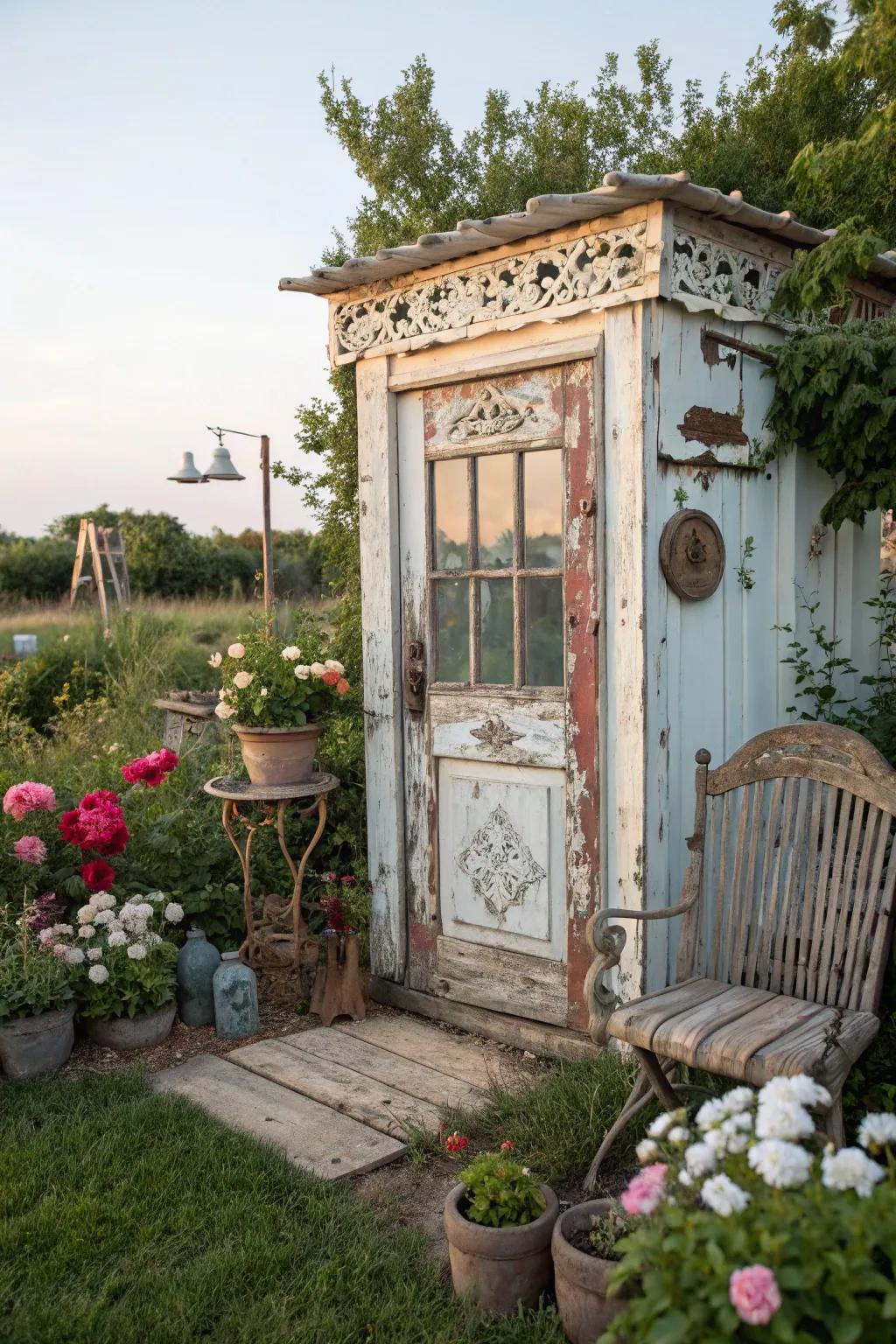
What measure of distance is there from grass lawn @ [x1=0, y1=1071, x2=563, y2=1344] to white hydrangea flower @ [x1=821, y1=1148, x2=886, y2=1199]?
3.63ft

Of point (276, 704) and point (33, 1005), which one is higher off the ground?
point (276, 704)

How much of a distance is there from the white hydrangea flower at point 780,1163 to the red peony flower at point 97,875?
3317 millimetres

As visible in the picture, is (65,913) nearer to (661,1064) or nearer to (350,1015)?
(350,1015)

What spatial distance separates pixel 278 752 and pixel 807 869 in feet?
7.51

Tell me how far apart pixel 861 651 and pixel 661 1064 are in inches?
88.2

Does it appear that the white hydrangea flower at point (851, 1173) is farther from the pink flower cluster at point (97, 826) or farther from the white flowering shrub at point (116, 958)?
the pink flower cluster at point (97, 826)

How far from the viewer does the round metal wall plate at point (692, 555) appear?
3.57 m

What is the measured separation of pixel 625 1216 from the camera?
2303 mm

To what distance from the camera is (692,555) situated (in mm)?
3658

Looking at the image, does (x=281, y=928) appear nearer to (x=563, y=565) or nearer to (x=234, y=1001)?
(x=234, y=1001)

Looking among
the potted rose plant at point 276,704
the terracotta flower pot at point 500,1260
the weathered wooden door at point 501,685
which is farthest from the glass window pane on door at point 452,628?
the terracotta flower pot at point 500,1260

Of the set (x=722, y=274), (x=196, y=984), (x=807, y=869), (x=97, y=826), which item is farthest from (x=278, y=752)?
(x=722, y=274)

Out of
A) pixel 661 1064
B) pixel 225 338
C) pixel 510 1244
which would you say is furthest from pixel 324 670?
pixel 225 338

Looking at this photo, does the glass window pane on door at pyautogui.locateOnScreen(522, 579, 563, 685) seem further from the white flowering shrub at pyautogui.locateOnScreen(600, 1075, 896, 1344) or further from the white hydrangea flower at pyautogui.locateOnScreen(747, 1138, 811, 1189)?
the white hydrangea flower at pyautogui.locateOnScreen(747, 1138, 811, 1189)
